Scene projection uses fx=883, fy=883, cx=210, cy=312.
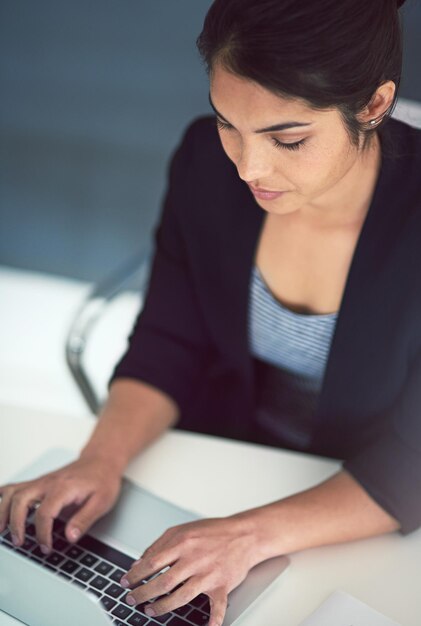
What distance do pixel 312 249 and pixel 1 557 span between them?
2.18 feet

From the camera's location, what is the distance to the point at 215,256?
139 cm

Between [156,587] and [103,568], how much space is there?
3.8 inches

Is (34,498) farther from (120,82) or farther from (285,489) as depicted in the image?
(120,82)

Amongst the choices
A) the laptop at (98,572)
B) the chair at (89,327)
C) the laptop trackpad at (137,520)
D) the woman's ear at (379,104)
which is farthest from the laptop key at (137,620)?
the chair at (89,327)

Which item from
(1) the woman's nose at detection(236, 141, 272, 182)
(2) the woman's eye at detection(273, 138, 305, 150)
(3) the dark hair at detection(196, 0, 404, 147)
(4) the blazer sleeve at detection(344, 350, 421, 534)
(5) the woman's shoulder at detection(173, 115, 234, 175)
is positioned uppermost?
(3) the dark hair at detection(196, 0, 404, 147)

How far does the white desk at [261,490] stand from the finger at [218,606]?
0.04 metres

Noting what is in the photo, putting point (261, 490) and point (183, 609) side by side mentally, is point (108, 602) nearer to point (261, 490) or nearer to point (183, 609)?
point (183, 609)

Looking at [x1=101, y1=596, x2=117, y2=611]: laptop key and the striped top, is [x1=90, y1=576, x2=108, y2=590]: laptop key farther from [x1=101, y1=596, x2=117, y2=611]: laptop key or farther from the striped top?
the striped top

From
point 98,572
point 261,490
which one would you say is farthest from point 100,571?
point 261,490

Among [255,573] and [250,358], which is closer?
[255,573]

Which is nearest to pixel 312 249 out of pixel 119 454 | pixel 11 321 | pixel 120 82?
pixel 119 454

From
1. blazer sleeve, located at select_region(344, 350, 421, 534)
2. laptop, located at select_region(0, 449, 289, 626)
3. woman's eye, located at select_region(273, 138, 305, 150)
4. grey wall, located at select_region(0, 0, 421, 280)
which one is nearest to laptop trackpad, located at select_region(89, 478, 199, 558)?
laptop, located at select_region(0, 449, 289, 626)

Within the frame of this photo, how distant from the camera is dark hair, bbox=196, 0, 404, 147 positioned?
0.87 metres

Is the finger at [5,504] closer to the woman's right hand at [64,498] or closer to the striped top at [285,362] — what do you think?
the woman's right hand at [64,498]
